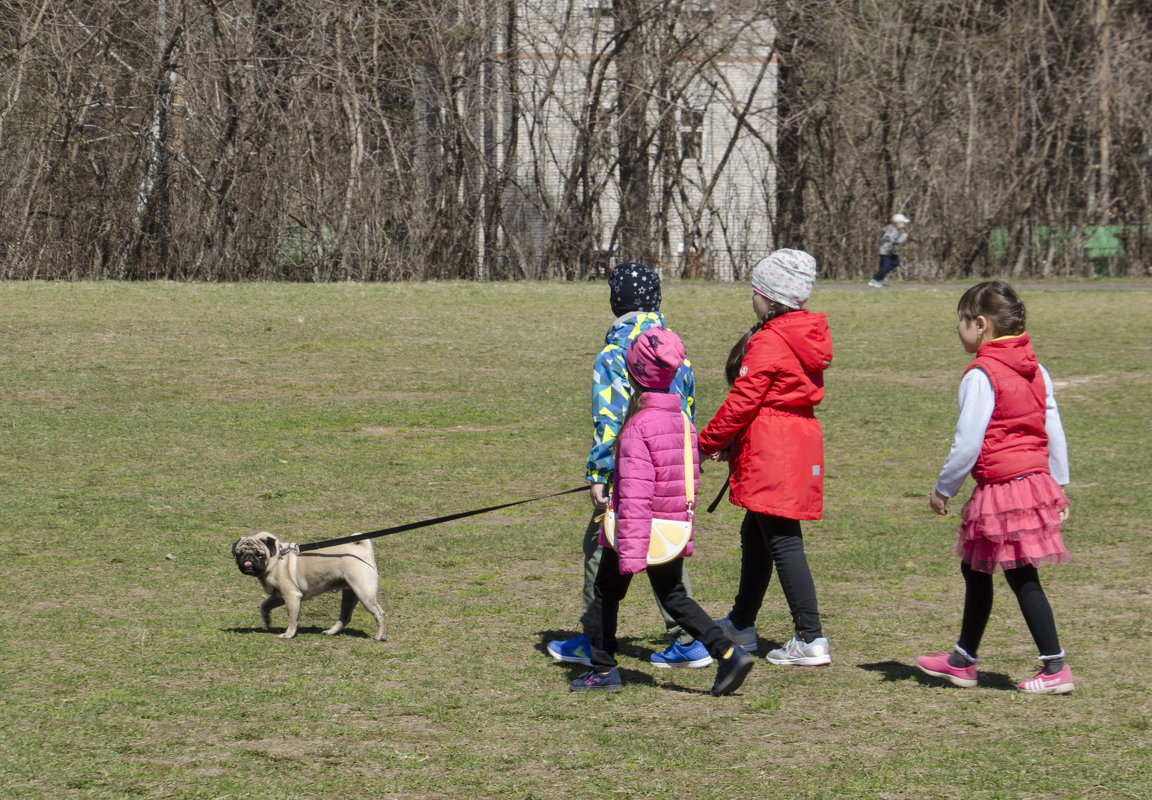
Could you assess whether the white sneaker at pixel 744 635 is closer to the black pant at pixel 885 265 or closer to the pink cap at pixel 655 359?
the pink cap at pixel 655 359

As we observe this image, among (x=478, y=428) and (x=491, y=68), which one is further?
(x=491, y=68)

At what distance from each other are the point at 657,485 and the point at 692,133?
23557mm

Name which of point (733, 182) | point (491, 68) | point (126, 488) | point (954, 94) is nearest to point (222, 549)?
point (126, 488)

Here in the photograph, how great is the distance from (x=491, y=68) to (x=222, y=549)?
19.9m

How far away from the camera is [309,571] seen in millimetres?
5566

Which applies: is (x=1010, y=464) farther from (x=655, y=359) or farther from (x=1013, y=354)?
(x=655, y=359)

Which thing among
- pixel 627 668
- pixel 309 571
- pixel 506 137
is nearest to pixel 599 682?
pixel 627 668

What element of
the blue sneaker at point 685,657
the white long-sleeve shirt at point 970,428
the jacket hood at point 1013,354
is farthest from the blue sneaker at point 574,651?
the jacket hood at point 1013,354

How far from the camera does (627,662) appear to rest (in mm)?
5406

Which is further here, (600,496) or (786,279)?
(786,279)

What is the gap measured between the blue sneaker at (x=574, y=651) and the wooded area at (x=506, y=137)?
18.7m

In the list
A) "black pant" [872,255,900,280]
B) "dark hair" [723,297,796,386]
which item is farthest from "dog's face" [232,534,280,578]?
"black pant" [872,255,900,280]

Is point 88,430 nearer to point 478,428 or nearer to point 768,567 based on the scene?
point 478,428

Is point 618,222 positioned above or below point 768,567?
above
